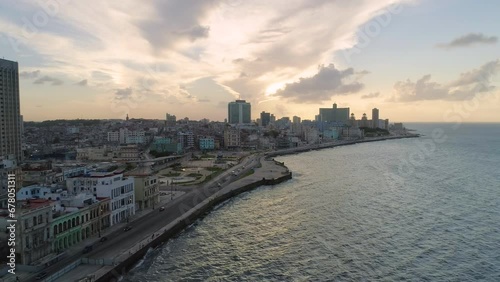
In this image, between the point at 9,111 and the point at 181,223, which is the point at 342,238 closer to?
the point at 181,223

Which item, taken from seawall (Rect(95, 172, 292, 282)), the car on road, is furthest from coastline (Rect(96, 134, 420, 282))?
the car on road

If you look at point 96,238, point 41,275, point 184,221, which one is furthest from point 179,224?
point 41,275

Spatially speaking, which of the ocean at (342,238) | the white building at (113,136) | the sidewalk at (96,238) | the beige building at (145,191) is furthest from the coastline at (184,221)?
the white building at (113,136)

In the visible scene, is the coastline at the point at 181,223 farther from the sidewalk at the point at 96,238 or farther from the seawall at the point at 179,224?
the sidewalk at the point at 96,238

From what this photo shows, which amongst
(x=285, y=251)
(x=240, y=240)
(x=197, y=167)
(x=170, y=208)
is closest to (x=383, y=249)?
(x=285, y=251)

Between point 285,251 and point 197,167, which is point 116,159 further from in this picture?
point 285,251

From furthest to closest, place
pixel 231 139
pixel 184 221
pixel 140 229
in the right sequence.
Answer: pixel 231 139 < pixel 184 221 < pixel 140 229

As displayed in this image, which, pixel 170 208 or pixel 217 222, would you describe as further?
pixel 170 208
